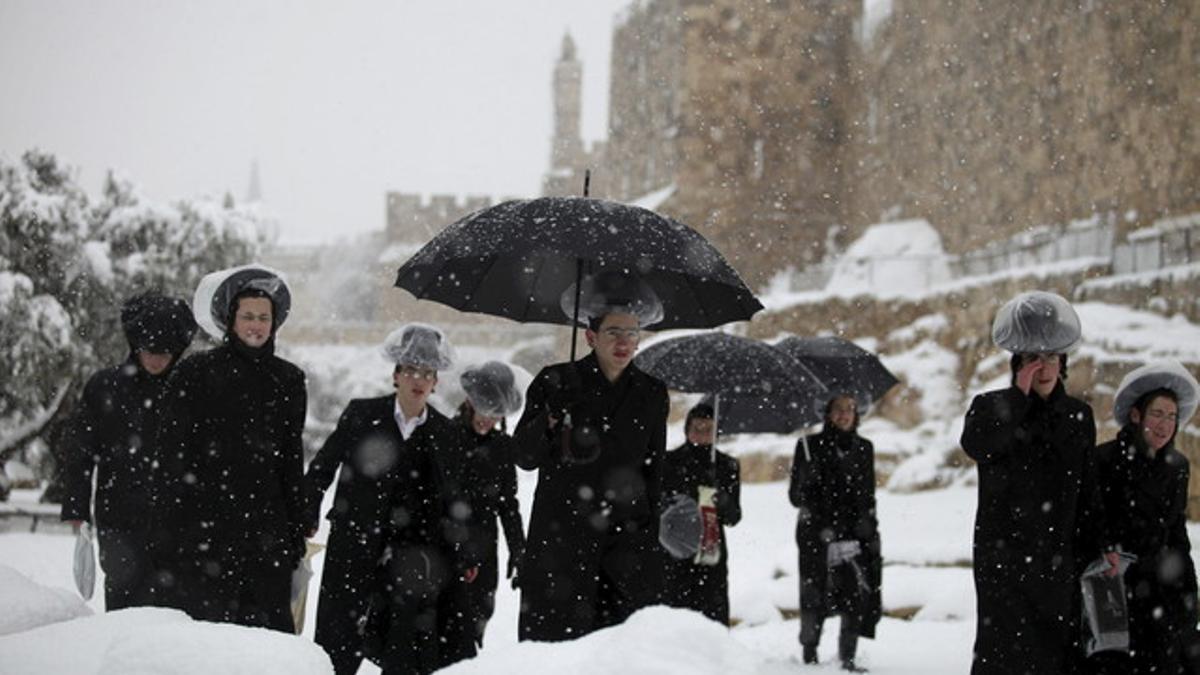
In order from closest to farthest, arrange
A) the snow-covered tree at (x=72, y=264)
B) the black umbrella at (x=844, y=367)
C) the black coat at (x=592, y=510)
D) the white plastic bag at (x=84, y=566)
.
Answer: the black coat at (x=592, y=510) < the white plastic bag at (x=84, y=566) < the black umbrella at (x=844, y=367) < the snow-covered tree at (x=72, y=264)

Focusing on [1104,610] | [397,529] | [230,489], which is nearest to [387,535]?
[397,529]

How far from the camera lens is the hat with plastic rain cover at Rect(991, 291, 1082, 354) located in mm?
4238

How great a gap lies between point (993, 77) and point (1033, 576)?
1685 cm

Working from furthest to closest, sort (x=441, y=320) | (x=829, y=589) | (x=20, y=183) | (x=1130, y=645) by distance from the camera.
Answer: (x=441, y=320) → (x=20, y=183) → (x=829, y=589) → (x=1130, y=645)

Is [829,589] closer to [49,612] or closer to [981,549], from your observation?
[981,549]

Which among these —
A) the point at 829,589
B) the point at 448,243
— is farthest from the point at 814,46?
the point at 448,243

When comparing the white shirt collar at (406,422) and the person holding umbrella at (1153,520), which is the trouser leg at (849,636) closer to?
the person holding umbrella at (1153,520)

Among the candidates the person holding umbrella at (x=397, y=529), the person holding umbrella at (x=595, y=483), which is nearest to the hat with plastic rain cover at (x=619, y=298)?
the person holding umbrella at (x=595, y=483)

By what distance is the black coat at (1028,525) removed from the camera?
4203mm

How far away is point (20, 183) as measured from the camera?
1744 cm

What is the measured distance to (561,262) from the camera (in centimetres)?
548

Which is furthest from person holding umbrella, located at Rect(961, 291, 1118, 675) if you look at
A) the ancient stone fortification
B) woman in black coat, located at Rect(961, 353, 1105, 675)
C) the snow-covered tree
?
the snow-covered tree

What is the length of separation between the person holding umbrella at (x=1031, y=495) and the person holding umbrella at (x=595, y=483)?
1071 mm

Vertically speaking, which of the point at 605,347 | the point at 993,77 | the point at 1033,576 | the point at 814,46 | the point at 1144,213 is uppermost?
the point at 814,46
